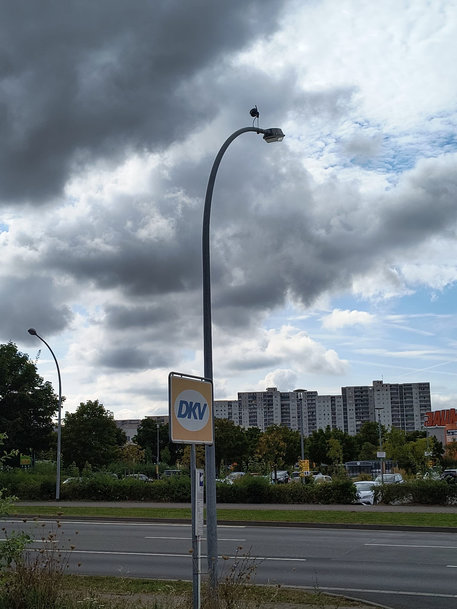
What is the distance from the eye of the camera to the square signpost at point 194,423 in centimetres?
677

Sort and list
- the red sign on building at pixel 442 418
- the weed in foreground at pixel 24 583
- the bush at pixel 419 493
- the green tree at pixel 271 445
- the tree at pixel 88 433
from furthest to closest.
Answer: the red sign on building at pixel 442 418, the tree at pixel 88 433, the green tree at pixel 271 445, the bush at pixel 419 493, the weed in foreground at pixel 24 583

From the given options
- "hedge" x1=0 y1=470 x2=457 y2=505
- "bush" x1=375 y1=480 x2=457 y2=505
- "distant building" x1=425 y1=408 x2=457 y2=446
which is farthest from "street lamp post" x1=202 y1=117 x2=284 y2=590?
"distant building" x1=425 y1=408 x2=457 y2=446

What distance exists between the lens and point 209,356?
986 centimetres

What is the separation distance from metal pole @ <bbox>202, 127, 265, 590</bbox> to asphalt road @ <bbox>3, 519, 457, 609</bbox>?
0.64 metres

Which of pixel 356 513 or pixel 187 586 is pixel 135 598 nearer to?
pixel 187 586

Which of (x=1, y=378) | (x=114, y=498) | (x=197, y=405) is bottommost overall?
(x=114, y=498)

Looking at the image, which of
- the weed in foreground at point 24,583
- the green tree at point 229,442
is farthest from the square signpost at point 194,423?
the green tree at point 229,442

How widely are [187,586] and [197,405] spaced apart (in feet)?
16.7

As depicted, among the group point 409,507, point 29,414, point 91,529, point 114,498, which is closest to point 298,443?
point 29,414

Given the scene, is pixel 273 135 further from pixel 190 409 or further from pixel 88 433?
pixel 88 433

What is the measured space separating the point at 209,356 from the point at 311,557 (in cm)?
714

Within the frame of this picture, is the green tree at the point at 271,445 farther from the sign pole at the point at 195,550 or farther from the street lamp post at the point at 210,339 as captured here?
the sign pole at the point at 195,550

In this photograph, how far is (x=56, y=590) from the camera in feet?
26.0

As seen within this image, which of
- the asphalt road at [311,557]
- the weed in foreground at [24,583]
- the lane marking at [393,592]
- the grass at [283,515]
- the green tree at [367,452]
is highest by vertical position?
the weed in foreground at [24,583]
